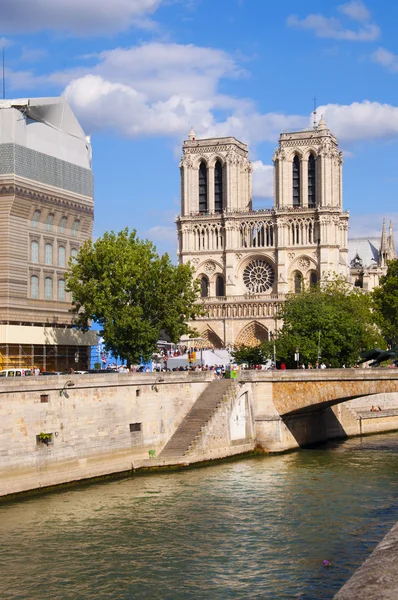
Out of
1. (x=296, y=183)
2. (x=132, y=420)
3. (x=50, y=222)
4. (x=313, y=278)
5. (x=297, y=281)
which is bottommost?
(x=132, y=420)

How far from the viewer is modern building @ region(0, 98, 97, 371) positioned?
205 feet

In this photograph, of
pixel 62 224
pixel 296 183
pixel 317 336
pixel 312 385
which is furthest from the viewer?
pixel 296 183

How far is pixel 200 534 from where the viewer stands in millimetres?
33906

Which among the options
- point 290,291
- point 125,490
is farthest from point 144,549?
point 290,291

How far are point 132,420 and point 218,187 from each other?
75543 millimetres

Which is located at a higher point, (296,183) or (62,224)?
(296,183)

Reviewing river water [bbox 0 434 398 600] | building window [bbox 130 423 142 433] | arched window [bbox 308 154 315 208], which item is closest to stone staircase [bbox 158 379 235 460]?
building window [bbox 130 423 142 433]

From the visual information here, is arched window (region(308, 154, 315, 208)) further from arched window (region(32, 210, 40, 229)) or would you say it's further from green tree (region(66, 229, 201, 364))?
arched window (region(32, 210, 40, 229))

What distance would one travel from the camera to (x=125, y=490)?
1658 inches

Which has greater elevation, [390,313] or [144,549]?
[390,313]

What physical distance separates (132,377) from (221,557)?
1944cm

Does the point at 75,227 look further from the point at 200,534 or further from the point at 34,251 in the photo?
the point at 200,534

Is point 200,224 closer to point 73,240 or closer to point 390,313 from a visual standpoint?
point 390,313

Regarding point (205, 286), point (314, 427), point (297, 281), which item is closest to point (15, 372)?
point (314, 427)
